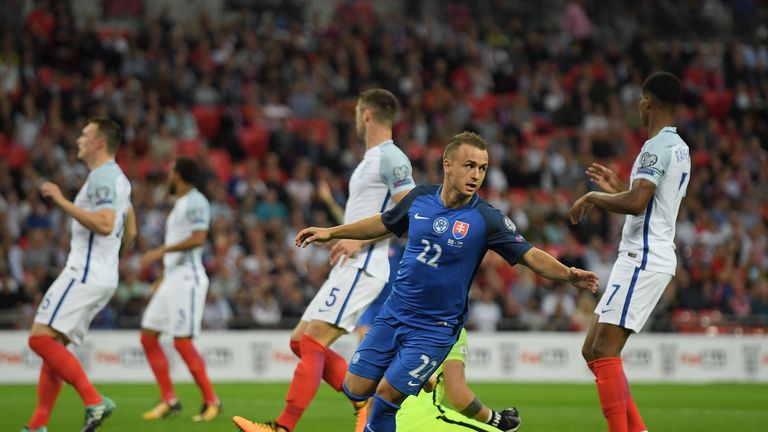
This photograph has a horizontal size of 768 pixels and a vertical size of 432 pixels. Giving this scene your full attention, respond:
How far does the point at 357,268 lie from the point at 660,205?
2.53 m

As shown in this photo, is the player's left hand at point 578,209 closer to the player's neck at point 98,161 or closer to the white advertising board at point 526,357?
the player's neck at point 98,161

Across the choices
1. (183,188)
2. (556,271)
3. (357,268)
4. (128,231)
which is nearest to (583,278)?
(556,271)

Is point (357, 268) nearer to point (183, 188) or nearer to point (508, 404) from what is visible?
point (183, 188)

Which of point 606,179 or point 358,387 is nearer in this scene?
point 358,387

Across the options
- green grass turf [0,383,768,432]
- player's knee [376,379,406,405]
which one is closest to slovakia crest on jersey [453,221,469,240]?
player's knee [376,379,406,405]

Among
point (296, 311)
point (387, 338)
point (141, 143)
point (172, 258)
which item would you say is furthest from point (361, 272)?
point (141, 143)

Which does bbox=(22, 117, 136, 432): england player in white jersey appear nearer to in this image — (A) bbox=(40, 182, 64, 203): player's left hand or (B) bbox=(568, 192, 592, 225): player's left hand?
(A) bbox=(40, 182, 64, 203): player's left hand

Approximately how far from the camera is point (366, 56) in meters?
25.7

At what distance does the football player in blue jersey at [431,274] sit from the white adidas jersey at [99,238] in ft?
9.85

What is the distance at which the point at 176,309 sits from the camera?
12.1 metres

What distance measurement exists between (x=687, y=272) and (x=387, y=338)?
15.8 metres

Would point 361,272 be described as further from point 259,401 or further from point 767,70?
point 767,70

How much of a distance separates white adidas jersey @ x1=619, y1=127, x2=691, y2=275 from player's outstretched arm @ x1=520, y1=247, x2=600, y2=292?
140 centimetres

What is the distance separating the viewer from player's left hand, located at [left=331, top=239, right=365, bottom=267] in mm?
9023
